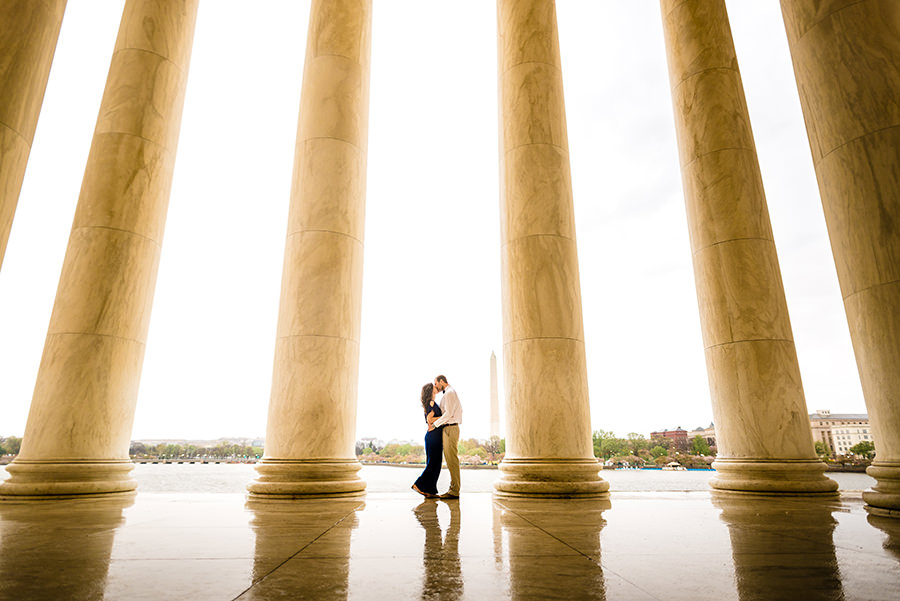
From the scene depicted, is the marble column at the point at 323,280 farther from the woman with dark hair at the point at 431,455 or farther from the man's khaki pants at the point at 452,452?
the man's khaki pants at the point at 452,452

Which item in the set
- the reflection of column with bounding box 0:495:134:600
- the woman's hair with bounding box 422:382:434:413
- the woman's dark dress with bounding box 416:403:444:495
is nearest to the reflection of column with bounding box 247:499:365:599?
the reflection of column with bounding box 0:495:134:600

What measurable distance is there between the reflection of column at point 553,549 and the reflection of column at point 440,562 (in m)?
5.19

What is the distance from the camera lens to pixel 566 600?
40844 mm

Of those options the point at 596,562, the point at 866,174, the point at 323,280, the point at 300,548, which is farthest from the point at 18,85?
the point at 866,174

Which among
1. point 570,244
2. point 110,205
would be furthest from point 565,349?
point 110,205

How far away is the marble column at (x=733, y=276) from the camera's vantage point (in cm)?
14712

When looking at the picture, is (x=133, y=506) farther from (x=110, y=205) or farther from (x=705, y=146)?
(x=705, y=146)

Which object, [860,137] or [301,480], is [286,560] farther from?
[860,137]

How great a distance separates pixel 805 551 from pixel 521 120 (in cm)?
13996

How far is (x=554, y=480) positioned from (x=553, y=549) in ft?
252

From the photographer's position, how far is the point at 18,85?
77.8m

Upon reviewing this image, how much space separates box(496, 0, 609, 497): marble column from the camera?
14088 cm

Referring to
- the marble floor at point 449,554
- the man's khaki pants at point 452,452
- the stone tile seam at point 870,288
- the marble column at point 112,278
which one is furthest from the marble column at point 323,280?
the stone tile seam at point 870,288

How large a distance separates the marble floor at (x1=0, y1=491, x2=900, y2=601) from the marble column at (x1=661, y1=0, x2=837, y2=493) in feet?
134
